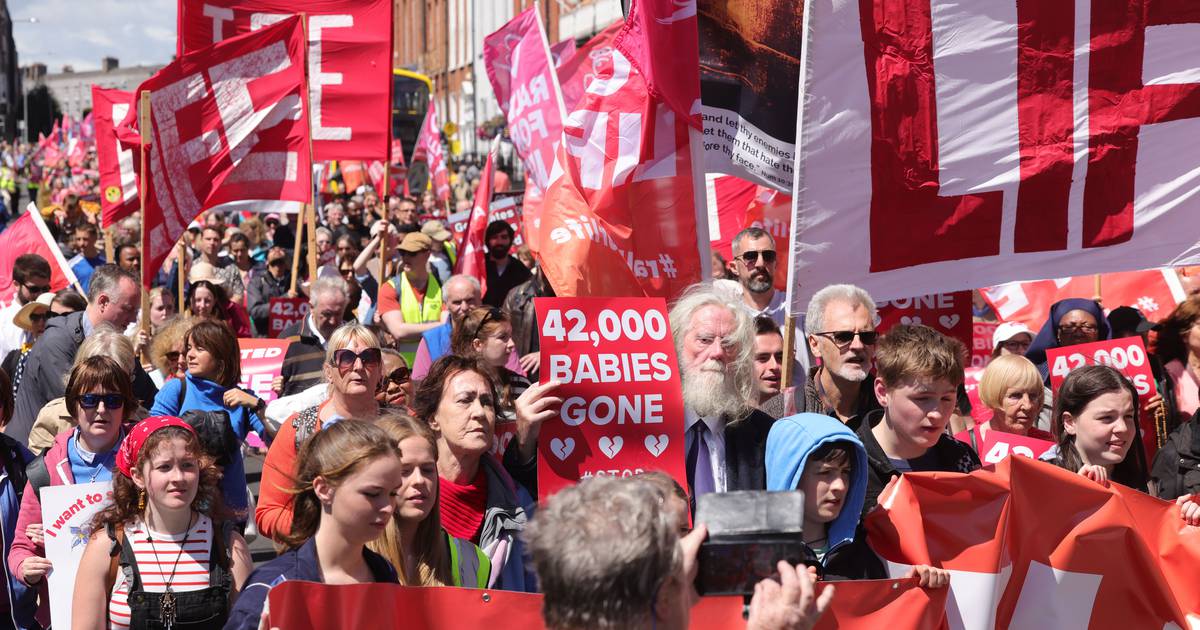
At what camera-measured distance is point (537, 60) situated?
33.1ft

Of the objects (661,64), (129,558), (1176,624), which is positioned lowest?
(1176,624)

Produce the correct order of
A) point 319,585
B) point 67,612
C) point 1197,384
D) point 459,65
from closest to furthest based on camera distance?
point 319,585 < point 67,612 < point 1197,384 < point 459,65

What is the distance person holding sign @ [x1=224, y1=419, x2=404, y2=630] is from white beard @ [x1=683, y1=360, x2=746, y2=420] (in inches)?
46.1

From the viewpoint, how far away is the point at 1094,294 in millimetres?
8828

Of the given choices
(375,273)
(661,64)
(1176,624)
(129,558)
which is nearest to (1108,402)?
(1176,624)

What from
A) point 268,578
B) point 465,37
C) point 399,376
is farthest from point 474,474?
point 465,37

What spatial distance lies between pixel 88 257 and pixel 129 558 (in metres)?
9.49

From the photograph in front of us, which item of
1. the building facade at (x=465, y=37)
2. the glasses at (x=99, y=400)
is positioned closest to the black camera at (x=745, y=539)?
the glasses at (x=99, y=400)

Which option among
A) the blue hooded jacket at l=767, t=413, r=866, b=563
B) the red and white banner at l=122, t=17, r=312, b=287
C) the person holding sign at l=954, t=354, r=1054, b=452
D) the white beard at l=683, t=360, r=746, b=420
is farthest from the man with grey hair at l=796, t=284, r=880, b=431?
the red and white banner at l=122, t=17, r=312, b=287

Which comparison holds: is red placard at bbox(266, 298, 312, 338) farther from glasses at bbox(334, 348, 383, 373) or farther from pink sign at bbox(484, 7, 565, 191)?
glasses at bbox(334, 348, 383, 373)

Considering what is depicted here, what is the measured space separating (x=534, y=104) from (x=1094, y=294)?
12.9 feet

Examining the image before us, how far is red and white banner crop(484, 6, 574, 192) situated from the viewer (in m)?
9.58

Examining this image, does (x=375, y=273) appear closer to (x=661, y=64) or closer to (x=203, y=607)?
(x=661, y=64)

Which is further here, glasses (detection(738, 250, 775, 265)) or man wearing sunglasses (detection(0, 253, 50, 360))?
man wearing sunglasses (detection(0, 253, 50, 360))
